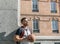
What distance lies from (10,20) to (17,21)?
0.36 feet

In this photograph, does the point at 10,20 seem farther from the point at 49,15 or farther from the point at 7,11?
the point at 49,15

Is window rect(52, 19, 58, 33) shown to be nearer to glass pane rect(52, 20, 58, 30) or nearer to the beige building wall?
glass pane rect(52, 20, 58, 30)

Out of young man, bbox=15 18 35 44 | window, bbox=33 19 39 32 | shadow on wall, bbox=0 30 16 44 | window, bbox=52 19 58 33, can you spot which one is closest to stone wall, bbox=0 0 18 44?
shadow on wall, bbox=0 30 16 44

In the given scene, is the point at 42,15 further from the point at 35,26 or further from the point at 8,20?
the point at 8,20

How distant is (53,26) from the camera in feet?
70.9

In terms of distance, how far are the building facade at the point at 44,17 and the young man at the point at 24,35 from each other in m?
17.4

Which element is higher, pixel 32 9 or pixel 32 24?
pixel 32 9

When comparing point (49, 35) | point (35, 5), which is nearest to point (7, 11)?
point (49, 35)

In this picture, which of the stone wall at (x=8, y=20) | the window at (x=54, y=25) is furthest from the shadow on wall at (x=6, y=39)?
the window at (x=54, y=25)

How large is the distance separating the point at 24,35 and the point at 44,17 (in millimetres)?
18230

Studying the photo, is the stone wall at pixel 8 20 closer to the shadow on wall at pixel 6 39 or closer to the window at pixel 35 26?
the shadow on wall at pixel 6 39

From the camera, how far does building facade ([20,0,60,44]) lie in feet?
68.7

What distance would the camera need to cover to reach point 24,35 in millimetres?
2980

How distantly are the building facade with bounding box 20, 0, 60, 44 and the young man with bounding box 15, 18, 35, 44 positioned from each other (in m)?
17.4
